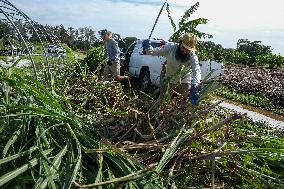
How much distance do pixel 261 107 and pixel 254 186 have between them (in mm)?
10131

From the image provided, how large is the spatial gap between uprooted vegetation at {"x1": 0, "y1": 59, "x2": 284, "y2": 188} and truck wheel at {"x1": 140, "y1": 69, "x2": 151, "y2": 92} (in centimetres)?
771

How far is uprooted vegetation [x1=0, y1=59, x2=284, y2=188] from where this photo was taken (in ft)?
9.25

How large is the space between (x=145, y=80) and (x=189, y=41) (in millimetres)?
6895

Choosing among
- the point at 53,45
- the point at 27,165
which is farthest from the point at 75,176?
the point at 53,45

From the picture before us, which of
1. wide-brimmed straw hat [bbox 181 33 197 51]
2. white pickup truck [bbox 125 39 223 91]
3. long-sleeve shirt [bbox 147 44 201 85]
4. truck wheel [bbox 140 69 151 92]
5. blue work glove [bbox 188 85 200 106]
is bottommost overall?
truck wheel [bbox 140 69 151 92]

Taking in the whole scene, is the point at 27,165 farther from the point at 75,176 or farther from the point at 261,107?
the point at 261,107

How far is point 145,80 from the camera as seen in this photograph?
12.3 m

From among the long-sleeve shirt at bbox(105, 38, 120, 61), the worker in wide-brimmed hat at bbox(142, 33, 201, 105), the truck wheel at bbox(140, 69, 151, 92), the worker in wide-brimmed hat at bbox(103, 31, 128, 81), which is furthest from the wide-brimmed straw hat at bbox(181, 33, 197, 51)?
the truck wheel at bbox(140, 69, 151, 92)

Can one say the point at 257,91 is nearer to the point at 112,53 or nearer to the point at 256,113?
the point at 256,113

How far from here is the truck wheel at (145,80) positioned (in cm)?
1184

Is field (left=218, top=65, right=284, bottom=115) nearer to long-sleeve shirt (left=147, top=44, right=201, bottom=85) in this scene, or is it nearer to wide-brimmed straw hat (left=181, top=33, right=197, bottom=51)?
long-sleeve shirt (left=147, top=44, right=201, bottom=85)

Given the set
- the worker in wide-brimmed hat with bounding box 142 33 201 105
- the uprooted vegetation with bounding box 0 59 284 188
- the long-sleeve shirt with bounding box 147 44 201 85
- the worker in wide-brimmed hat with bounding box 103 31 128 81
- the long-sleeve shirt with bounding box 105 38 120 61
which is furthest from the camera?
the long-sleeve shirt with bounding box 105 38 120 61

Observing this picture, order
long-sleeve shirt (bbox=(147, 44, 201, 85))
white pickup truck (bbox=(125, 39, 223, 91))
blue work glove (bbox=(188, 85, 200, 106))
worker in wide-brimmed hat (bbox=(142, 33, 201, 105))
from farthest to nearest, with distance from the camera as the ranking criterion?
white pickup truck (bbox=(125, 39, 223, 91)) < long-sleeve shirt (bbox=(147, 44, 201, 85)) < worker in wide-brimmed hat (bbox=(142, 33, 201, 105)) < blue work glove (bbox=(188, 85, 200, 106))

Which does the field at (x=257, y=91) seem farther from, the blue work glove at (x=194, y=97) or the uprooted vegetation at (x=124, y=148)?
the uprooted vegetation at (x=124, y=148)
